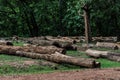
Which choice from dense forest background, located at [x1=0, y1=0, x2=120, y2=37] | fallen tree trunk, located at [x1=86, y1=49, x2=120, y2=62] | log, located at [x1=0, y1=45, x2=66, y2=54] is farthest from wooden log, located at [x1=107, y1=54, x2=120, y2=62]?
dense forest background, located at [x1=0, y1=0, x2=120, y2=37]

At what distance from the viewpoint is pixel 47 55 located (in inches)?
590

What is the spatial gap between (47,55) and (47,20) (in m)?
19.5

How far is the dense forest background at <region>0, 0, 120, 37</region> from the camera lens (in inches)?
1273

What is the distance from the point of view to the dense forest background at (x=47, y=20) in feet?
106

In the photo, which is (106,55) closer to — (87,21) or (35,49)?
(35,49)

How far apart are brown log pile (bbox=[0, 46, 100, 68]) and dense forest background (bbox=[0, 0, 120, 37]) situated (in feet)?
48.0

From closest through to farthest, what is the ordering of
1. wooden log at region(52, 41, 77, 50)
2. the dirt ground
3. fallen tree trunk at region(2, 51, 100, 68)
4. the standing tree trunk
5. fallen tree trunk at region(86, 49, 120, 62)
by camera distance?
1. the dirt ground
2. fallen tree trunk at region(2, 51, 100, 68)
3. fallen tree trunk at region(86, 49, 120, 62)
4. wooden log at region(52, 41, 77, 50)
5. the standing tree trunk

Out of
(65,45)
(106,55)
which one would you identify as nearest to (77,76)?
(106,55)

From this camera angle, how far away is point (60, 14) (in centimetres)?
3325

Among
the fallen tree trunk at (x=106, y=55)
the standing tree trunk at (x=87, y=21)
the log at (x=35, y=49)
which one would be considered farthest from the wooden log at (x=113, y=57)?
the standing tree trunk at (x=87, y=21)

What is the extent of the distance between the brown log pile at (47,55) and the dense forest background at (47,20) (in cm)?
1462

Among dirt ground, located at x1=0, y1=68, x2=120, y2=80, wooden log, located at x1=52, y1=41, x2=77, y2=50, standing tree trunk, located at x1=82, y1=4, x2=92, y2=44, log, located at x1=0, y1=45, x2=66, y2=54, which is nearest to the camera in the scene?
dirt ground, located at x1=0, y1=68, x2=120, y2=80

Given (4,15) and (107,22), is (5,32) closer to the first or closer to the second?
(4,15)

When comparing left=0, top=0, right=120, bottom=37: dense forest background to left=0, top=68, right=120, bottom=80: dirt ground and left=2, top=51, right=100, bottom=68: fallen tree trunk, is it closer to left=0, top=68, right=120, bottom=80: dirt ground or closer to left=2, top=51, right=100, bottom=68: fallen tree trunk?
left=2, top=51, right=100, bottom=68: fallen tree trunk
